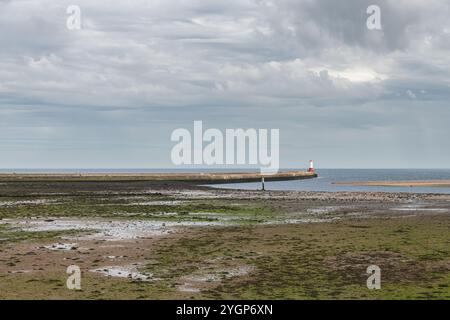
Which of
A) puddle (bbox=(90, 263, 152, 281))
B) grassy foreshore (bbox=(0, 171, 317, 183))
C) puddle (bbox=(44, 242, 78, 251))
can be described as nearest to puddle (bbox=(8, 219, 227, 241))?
puddle (bbox=(44, 242, 78, 251))

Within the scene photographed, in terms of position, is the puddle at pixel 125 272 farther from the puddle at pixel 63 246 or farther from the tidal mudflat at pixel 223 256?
the puddle at pixel 63 246

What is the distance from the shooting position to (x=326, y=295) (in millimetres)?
15250

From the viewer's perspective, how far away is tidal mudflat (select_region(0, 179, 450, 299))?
A: 15914 mm

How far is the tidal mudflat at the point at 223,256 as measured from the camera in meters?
15.9

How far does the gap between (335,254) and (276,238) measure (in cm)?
550

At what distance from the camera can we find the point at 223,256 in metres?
21.8

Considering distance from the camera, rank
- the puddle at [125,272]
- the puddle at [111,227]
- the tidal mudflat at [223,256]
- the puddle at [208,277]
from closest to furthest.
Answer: the tidal mudflat at [223,256]
the puddle at [208,277]
the puddle at [125,272]
the puddle at [111,227]

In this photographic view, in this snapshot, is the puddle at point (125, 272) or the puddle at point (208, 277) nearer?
the puddle at point (208, 277)

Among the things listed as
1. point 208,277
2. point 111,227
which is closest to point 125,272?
point 208,277

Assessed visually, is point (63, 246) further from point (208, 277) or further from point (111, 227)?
point (208, 277)

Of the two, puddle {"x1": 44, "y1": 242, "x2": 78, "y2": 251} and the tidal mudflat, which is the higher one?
puddle {"x1": 44, "y1": 242, "x2": 78, "y2": 251}

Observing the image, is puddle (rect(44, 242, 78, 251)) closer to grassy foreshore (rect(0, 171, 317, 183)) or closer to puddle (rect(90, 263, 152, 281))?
puddle (rect(90, 263, 152, 281))

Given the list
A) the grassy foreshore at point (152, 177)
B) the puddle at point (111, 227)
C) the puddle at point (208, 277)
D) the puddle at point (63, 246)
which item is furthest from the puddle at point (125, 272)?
the grassy foreshore at point (152, 177)

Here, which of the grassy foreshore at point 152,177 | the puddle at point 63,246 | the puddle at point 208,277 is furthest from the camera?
the grassy foreshore at point 152,177
